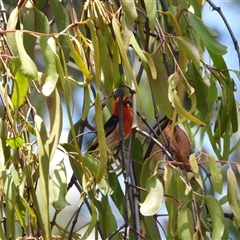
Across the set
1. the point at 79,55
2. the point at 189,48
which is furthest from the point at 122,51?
the point at 189,48

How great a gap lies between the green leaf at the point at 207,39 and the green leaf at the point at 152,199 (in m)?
0.25

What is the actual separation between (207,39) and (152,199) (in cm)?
30

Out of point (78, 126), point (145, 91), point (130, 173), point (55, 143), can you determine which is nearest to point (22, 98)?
point (55, 143)

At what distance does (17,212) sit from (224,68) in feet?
1.43

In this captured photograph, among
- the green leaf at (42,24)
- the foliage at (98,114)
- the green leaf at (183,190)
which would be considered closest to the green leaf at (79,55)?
the foliage at (98,114)

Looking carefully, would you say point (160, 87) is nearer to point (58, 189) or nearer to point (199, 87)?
point (199, 87)

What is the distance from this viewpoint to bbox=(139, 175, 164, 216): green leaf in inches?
32.8

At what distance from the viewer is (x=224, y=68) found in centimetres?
108

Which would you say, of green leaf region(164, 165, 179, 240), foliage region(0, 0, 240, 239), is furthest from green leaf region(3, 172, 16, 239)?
green leaf region(164, 165, 179, 240)

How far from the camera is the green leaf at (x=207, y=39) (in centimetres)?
99

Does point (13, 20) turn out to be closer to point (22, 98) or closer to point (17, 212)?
point (22, 98)

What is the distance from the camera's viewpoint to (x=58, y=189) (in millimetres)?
911

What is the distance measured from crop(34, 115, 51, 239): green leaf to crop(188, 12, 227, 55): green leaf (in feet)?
1.03

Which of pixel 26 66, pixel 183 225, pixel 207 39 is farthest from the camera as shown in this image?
pixel 207 39
